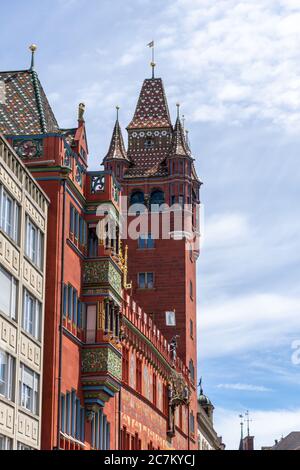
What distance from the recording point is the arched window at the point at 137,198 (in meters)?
99.9

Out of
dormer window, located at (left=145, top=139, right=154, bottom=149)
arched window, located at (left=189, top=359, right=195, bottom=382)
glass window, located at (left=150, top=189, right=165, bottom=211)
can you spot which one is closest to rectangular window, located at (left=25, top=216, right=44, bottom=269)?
arched window, located at (left=189, top=359, right=195, bottom=382)

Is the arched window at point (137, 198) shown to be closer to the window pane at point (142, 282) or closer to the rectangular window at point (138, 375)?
the window pane at point (142, 282)

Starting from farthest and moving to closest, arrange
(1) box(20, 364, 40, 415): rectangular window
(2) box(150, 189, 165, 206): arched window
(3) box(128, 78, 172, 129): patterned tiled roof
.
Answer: (3) box(128, 78, 172, 129): patterned tiled roof, (2) box(150, 189, 165, 206): arched window, (1) box(20, 364, 40, 415): rectangular window

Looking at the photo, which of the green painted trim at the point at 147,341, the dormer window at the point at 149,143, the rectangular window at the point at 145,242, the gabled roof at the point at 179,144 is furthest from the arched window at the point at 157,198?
the green painted trim at the point at 147,341

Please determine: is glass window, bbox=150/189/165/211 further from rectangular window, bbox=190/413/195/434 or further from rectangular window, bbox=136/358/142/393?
rectangular window, bbox=136/358/142/393

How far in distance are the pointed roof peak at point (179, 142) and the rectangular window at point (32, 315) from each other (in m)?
55.3

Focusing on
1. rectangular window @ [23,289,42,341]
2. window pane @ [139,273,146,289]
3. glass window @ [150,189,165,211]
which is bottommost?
rectangular window @ [23,289,42,341]

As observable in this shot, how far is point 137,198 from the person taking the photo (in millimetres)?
100188

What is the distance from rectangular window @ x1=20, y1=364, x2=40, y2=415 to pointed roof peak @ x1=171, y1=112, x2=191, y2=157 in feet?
187

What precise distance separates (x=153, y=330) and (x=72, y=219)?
2489 centimetres

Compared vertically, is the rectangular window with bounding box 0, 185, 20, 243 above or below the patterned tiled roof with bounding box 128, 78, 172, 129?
below

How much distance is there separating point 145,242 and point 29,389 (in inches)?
2214

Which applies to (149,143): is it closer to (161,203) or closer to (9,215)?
(161,203)

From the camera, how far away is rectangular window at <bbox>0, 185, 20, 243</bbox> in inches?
1593
